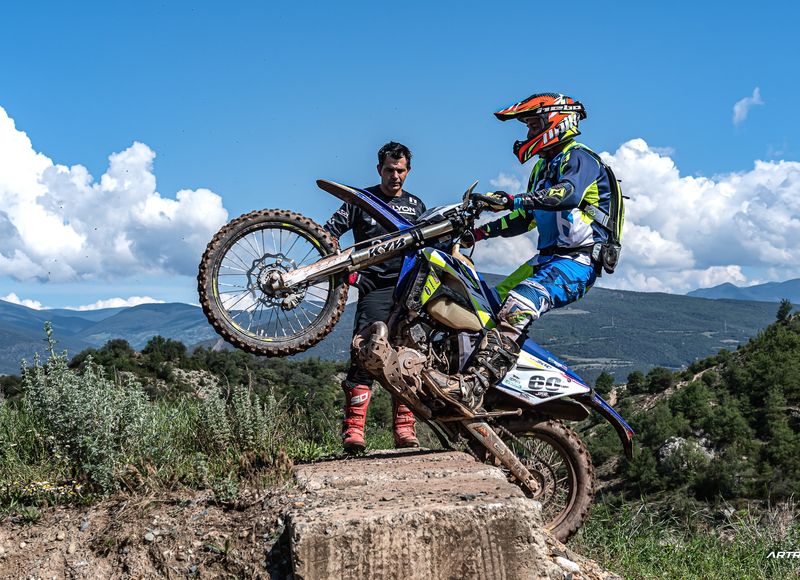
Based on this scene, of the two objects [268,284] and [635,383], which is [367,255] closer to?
[268,284]

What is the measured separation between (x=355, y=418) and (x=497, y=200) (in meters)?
1.92

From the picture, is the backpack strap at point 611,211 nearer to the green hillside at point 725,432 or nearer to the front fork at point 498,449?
the front fork at point 498,449

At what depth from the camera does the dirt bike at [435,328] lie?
17.1 ft

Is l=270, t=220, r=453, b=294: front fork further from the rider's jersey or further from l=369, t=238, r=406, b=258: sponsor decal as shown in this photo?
the rider's jersey

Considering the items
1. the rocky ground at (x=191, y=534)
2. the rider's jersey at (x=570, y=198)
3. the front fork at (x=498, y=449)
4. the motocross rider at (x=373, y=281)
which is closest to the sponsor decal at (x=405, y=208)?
the motocross rider at (x=373, y=281)

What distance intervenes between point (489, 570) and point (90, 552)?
217cm

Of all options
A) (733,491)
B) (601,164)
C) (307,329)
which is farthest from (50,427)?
(733,491)

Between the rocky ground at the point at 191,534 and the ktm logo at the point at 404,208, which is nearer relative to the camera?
the rocky ground at the point at 191,534

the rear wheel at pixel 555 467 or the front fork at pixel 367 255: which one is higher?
the front fork at pixel 367 255

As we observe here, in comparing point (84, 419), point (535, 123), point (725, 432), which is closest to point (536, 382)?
point (535, 123)

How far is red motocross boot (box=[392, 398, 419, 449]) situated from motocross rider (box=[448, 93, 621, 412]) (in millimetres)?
1123

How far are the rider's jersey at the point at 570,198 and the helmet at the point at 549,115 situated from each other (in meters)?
0.11

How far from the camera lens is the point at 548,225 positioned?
555 centimetres

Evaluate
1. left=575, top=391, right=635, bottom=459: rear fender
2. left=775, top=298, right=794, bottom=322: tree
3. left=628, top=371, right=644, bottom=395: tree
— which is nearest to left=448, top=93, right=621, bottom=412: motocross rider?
left=575, top=391, right=635, bottom=459: rear fender
